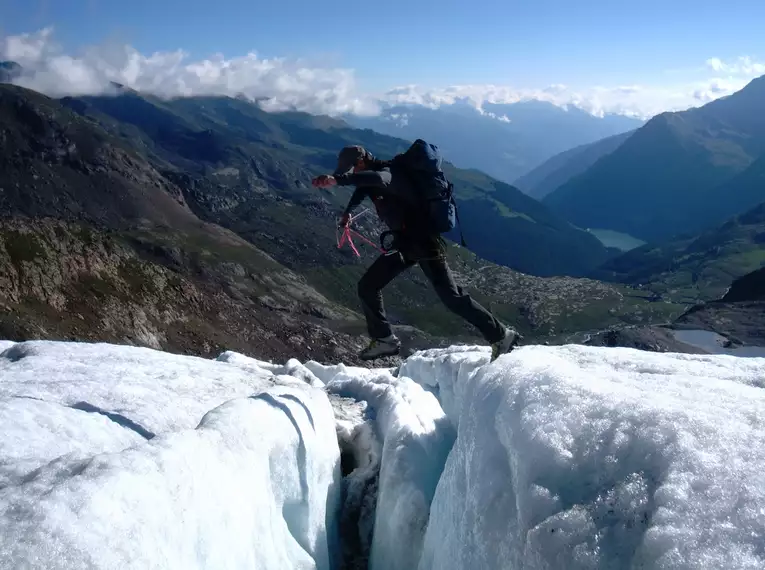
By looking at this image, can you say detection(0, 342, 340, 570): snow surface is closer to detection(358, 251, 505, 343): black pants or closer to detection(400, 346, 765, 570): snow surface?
detection(400, 346, 765, 570): snow surface

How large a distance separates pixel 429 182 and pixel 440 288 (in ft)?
8.51

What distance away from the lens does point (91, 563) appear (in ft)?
22.1

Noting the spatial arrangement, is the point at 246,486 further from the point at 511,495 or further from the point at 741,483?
the point at 741,483

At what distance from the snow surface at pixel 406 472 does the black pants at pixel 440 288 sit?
178 cm

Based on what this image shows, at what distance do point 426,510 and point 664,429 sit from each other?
6.16 m

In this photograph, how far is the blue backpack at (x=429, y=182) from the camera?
1289cm

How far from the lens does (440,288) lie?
13.7m

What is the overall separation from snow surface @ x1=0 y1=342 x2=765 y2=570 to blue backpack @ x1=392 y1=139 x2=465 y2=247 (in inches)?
141

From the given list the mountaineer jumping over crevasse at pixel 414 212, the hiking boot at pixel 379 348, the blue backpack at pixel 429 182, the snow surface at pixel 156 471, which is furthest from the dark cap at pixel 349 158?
the snow surface at pixel 156 471

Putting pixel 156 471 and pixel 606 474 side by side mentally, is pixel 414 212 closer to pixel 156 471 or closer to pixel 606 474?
pixel 606 474

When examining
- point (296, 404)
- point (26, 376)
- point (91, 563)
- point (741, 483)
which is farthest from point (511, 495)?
point (26, 376)

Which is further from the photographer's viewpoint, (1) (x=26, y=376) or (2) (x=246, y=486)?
(1) (x=26, y=376)

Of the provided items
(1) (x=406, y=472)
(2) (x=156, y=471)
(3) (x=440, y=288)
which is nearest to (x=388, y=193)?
(3) (x=440, y=288)

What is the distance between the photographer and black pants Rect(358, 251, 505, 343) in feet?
44.5
